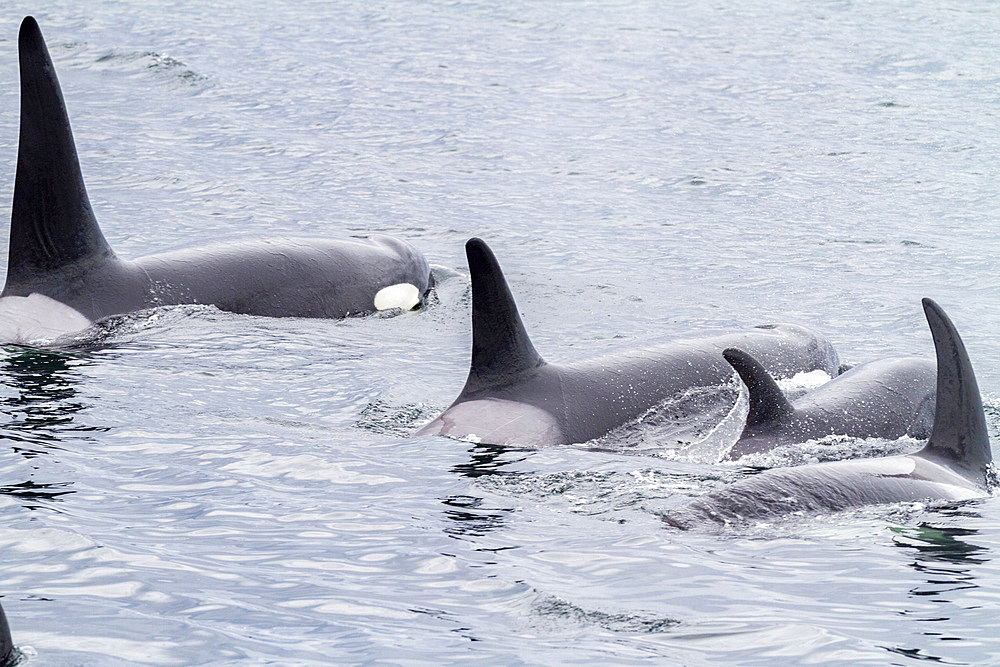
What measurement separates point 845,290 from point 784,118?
408 inches

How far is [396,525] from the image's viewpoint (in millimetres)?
6148

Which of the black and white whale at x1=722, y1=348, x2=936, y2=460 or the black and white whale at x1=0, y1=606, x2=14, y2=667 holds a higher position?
the black and white whale at x1=0, y1=606, x2=14, y2=667

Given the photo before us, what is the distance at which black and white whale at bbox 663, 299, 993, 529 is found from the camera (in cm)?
614

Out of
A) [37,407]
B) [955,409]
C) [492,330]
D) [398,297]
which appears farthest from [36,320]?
[955,409]

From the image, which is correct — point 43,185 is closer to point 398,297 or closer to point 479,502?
point 398,297

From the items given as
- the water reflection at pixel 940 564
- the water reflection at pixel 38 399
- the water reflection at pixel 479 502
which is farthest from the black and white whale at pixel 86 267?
the water reflection at pixel 940 564

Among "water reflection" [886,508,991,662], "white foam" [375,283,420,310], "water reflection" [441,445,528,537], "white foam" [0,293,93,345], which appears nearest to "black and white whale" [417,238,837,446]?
"water reflection" [441,445,528,537]

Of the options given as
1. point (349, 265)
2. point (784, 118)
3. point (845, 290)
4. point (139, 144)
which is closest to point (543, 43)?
point (784, 118)

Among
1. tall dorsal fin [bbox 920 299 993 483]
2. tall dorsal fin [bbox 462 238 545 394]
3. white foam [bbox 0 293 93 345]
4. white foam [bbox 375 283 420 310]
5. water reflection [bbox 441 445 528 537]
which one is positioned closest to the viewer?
water reflection [bbox 441 445 528 537]

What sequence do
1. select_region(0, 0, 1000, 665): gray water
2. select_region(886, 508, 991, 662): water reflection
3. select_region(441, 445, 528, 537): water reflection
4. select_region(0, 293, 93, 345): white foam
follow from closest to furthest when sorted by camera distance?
select_region(0, 0, 1000, 665): gray water → select_region(886, 508, 991, 662): water reflection → select_region(441, 445, 528, 537): water reflection → select_region(0, 293, 93, 345): white foam

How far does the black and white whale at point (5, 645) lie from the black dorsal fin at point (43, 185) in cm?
525

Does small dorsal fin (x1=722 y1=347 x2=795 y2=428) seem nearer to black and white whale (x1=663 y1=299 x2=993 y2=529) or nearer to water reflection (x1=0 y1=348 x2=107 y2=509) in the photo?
black and white whale (x1=663 y1=299 x2=993 y2=529)

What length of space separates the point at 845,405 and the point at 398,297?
4.56 metres

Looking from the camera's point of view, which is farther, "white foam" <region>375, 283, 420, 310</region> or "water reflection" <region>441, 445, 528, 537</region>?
"white foam" <region>375, 283, 420, 310</region>
